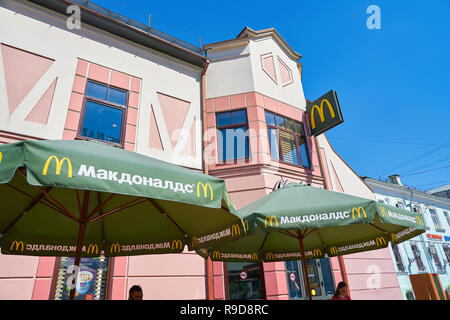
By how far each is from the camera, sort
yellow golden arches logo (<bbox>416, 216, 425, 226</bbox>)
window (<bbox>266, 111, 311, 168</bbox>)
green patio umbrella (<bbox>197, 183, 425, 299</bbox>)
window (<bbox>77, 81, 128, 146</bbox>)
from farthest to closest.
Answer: window (<bbox>266, 111, 311, 168</bbox>) < window (<bbox>77, 81, 128, 146</bbox>) < yellow golden arches logo (<bbox>416, 216, 425, 226</bbox>) < green patio umbrella (<bbox>197, 183, 425, 299</bbox>)

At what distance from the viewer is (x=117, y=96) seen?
28.8 ft

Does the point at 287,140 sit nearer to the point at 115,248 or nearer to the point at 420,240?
the point at 115,248

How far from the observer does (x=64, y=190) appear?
4.29 metres

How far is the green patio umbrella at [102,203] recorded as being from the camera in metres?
2.37

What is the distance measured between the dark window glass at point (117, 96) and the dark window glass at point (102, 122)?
28 centimetres

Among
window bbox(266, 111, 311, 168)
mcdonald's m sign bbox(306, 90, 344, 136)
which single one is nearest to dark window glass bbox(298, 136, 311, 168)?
window bbox(266, 111, 311, 168)

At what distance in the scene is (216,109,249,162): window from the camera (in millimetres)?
9688

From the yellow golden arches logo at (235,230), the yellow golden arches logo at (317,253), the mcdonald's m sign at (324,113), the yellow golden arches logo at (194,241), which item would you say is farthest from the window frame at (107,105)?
the mcdonald's m sign at (324,113)

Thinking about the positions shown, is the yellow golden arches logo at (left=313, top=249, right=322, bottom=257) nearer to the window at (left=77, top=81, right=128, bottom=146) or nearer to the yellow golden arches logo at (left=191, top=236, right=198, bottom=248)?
the yellow golden arches logo at (left=191, top=236, right=198, bottom=248)

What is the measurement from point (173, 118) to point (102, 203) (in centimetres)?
617

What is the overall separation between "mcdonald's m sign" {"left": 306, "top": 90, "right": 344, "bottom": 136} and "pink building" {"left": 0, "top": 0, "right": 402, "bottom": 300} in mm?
470

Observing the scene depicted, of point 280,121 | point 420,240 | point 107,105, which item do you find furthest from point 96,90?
point 420,240

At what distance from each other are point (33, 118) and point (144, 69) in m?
3.83

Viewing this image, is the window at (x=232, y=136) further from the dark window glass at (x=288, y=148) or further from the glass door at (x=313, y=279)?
the glass door at (x=313, y=279)
